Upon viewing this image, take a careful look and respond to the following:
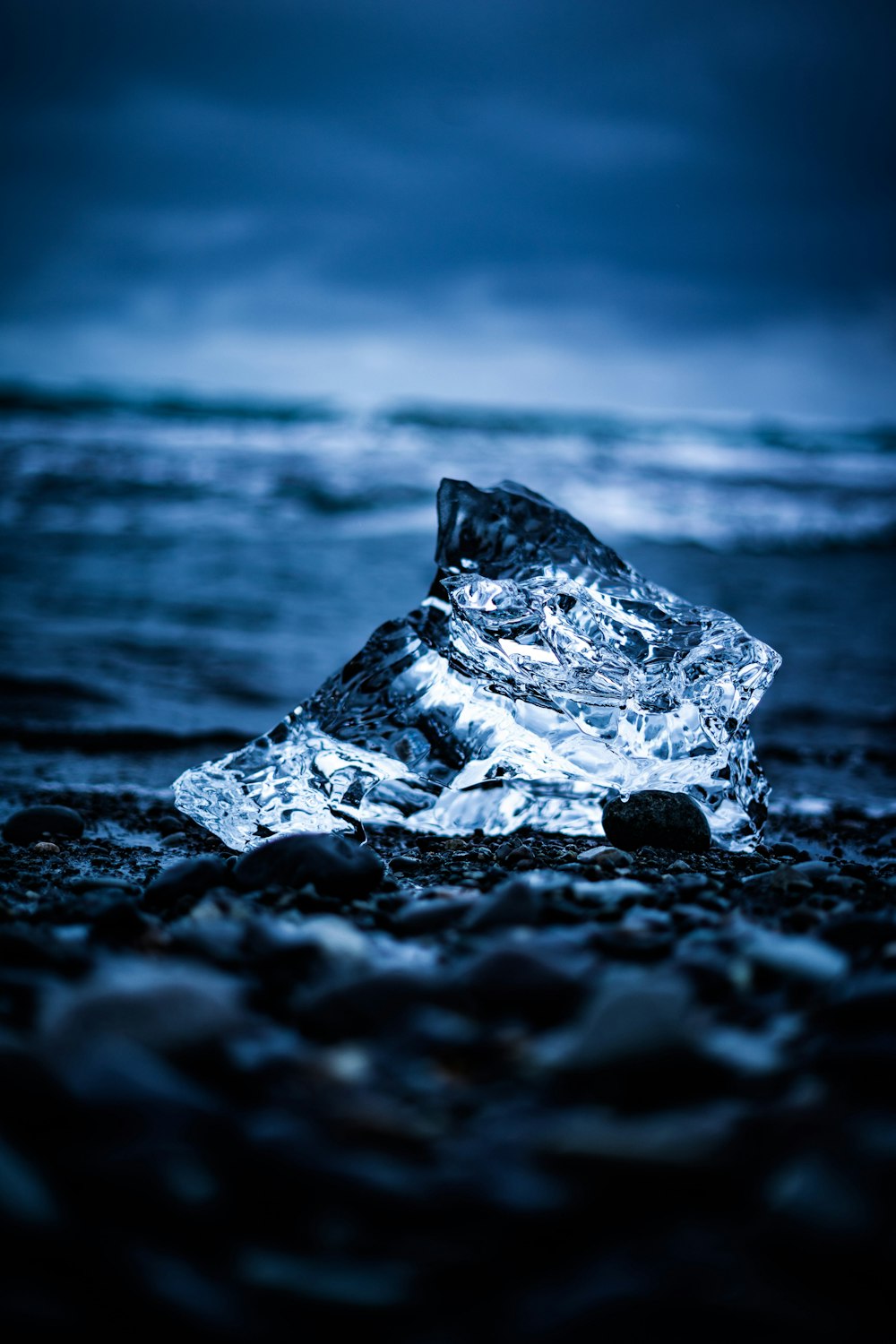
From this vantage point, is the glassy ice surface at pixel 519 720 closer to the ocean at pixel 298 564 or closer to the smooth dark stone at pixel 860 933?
the ocean at pixel 298 564

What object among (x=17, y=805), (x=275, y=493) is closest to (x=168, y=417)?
(x=275, y=493)

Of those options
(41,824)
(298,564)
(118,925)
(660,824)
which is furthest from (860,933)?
(298,564)

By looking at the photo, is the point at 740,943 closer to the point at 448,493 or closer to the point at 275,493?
the point at 448,493

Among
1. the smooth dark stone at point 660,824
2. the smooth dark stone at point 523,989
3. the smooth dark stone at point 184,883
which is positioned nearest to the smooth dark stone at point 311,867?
the smooth dark stone at point 184,883

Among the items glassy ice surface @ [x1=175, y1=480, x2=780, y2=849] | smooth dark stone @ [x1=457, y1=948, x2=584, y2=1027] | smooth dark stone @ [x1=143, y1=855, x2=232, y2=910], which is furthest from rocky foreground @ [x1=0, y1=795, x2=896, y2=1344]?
glassy ice surface @ [x1=175, y1=480, x2=780, y2=849]

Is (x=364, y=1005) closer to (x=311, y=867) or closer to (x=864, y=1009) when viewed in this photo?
(x=864, y=1009)

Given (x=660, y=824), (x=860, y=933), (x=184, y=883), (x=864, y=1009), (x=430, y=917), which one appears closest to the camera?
(x=864, y=1009)
